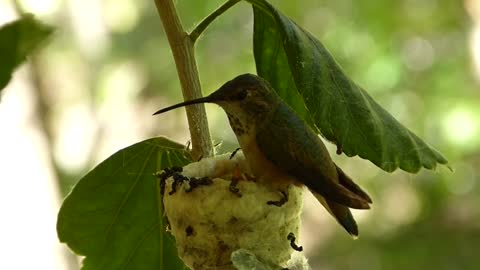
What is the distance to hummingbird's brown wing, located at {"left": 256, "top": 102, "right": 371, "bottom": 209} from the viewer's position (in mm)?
1501

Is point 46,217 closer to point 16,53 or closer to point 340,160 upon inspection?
point 340,160

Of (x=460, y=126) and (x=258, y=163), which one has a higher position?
(x=258, y=163)

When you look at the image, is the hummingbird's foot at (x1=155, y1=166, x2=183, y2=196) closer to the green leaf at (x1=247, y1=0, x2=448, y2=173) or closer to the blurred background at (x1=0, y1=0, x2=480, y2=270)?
the green leaf at (x1=247, y1=0, x2=448, y2=173)

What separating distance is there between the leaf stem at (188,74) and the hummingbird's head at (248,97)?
0.58 feet

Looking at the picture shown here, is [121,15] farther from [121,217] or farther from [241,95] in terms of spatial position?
[241,95]

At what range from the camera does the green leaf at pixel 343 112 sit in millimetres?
1428

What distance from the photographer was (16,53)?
60 centimetres

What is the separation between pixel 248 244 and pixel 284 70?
1.39ft

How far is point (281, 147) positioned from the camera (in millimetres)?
1661

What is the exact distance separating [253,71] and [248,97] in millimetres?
5442

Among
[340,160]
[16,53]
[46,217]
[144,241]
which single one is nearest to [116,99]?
[46,217]

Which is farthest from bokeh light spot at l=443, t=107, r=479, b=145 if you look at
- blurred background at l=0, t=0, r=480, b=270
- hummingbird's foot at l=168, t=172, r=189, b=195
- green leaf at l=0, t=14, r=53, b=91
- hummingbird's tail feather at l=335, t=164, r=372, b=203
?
green leaf at l=0, t=14, r=53, b=91

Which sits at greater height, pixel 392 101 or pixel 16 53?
pixel 16 53

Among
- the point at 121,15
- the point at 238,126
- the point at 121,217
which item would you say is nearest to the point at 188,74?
the point at 238,126
